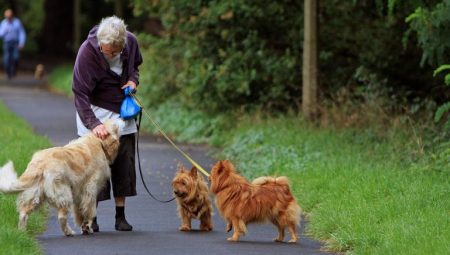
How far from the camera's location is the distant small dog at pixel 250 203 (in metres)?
9.83

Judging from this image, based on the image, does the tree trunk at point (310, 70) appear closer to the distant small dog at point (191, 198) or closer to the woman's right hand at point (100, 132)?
the distant small dog at point (191, 198)

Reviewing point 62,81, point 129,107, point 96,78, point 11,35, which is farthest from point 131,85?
point 11,35

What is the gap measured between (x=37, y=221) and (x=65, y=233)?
690 mm

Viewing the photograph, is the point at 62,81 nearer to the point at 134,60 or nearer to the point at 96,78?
the point at 134,60

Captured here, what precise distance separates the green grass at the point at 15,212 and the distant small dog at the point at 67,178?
1.08ft

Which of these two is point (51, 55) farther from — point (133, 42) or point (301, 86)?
point (133, 42)

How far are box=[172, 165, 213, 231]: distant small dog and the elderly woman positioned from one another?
1.84 ft

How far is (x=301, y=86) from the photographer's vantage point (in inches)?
800

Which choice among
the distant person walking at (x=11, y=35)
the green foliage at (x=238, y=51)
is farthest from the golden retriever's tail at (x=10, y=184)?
the distant person walking at (x=11, y=35)

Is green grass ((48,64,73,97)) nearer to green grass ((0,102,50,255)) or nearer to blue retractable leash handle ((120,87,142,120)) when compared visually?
green grass ((0,102,50,255))

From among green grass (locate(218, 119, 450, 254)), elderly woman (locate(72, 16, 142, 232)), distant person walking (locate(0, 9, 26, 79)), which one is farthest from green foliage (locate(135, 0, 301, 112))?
distant person walking (locate(0, 9, 26, 79))

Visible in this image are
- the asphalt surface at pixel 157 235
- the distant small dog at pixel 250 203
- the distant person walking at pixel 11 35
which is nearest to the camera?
the asphalt surface at pixel 157 235

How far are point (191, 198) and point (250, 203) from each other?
0.82 m

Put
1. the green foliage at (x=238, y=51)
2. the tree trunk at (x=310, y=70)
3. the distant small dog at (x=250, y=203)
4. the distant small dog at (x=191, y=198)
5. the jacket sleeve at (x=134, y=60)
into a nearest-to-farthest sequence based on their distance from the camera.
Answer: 1. the distant small dog at (x=250, y=203)
2. the distant small dog at (x=191, y=198)
3. the jacket sleeve at (x=134, y=60)
4. the tree trunk at (x=310, y=70)
5. the green foliage at (x=238, y=51)
